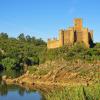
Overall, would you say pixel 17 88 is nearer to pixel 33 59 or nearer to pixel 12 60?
pixel 12 60

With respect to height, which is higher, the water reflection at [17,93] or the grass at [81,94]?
the grass at [81,94]

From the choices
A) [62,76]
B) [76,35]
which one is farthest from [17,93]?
[76,35]

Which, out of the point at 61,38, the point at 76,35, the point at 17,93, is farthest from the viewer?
the point at 76,35

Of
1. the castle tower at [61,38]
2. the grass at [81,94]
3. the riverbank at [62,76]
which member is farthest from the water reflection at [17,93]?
the castle tower at [61,38]

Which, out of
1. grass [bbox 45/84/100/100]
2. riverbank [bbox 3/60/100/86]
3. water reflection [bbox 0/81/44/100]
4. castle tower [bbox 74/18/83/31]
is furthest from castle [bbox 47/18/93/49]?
grass [bbox 45/84/100/100]

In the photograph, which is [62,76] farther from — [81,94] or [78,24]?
[81,94]

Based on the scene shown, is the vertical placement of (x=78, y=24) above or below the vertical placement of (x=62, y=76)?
above

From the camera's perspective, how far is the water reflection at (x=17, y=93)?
1600 inches

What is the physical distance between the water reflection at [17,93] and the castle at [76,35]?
3097cm

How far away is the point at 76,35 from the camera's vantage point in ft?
266

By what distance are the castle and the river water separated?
102 feet

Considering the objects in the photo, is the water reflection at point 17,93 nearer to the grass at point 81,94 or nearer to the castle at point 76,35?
the grass at point 81,94

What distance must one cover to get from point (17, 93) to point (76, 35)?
38.7 meters

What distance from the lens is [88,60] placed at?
2549 inches
